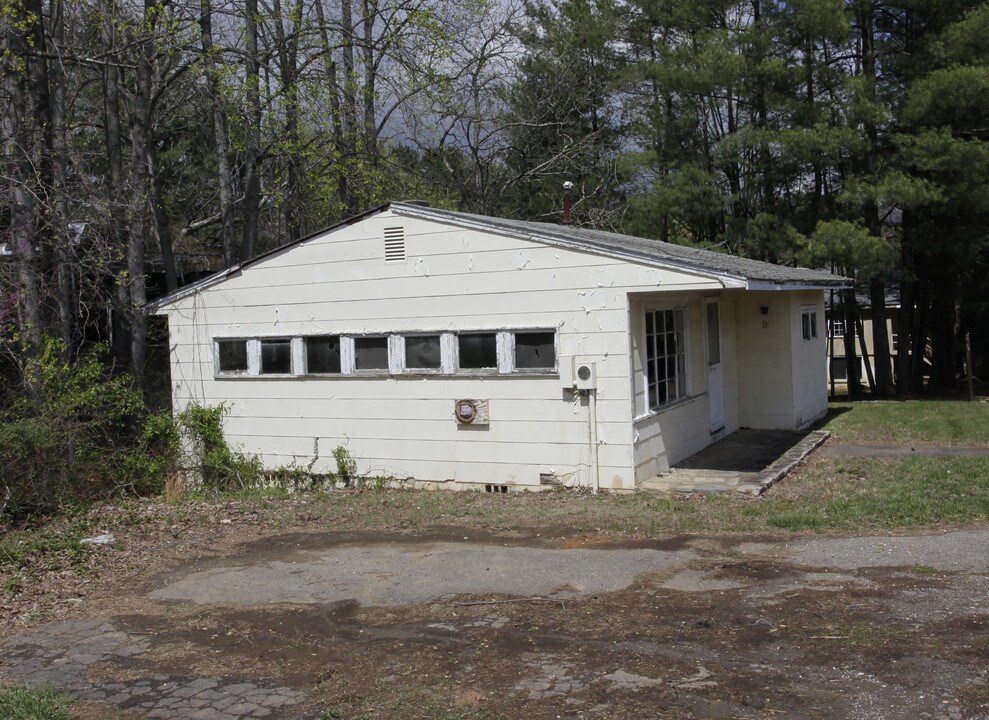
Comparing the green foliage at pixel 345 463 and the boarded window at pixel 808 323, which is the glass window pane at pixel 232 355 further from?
the boarded window at pixel 808 323

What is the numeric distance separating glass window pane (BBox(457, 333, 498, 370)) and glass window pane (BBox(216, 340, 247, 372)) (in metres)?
3.55

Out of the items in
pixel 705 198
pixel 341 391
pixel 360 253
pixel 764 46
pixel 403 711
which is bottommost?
pixel 403 711

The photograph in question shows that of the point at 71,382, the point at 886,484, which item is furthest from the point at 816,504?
the point at 71,382

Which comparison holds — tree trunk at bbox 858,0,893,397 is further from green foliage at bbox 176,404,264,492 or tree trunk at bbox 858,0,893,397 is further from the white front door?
green foliage at bbox 176,404,264,492

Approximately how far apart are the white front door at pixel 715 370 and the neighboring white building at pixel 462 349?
0.05 m

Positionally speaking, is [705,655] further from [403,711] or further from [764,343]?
[764,343]

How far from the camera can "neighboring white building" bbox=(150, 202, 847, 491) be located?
1081cm

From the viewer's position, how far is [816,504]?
381 inches

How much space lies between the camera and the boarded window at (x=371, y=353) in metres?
12.3

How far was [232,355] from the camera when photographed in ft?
44.2

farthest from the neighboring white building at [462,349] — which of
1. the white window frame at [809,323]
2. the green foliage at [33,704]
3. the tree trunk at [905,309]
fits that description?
the tree trunk at [905,309]

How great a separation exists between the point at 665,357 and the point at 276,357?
5.35m

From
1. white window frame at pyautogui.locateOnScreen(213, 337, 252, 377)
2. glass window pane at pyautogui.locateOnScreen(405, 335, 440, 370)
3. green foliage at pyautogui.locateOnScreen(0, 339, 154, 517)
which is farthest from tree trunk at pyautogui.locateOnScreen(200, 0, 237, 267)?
glass window pane at pyautogui.locateOnScreen(405, 335, 440, 370)

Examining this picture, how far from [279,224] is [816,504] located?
19.1 m
